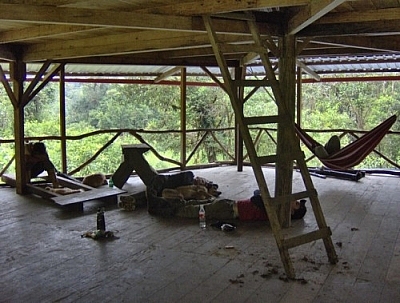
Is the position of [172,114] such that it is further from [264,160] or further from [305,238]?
[305,238]

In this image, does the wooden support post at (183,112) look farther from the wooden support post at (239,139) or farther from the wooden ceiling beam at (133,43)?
the wooden ceiling beam at (133,43)

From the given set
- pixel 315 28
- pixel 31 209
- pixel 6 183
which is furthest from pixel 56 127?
pixel 315 28

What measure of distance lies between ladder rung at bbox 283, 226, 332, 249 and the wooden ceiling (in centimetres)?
164

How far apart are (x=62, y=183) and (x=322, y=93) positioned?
10.3 meters

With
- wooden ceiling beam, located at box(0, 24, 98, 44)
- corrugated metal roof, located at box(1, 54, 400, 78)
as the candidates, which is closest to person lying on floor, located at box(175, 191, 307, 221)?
wooden ceiling beam, located at box(0, 24, 98, 44)

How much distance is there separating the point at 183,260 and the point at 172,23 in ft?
6.38

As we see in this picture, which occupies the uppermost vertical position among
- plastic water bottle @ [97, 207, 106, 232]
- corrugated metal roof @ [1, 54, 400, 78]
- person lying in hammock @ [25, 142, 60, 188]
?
corrugated metal roof @ [1, 54, 400, 78]

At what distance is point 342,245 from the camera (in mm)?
3889

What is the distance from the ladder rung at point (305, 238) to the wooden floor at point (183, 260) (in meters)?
0.20

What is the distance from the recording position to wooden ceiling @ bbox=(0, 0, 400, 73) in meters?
3.30

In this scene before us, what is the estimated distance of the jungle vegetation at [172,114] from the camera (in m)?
12.7

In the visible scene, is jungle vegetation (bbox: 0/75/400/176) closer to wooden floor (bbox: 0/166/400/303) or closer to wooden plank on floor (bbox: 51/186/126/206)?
wooden plank on floor (bbox: 51/186/126/206)

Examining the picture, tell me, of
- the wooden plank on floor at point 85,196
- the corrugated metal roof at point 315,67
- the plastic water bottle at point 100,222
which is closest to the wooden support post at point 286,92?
the plastic water bottle at point 100,222

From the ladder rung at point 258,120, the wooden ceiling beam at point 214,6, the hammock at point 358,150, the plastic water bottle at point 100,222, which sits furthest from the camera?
the hammock at point 358,150
